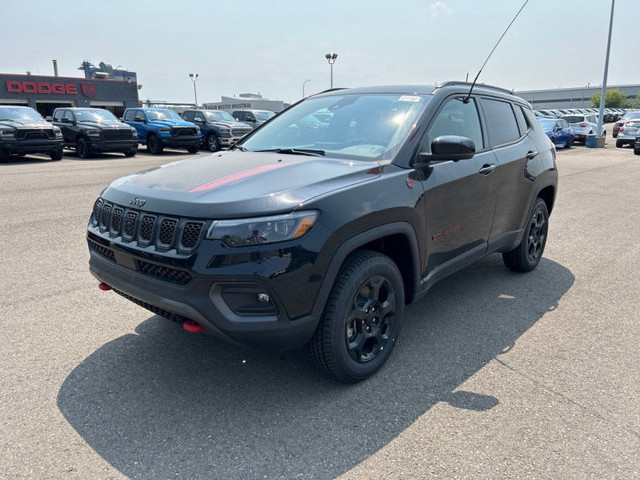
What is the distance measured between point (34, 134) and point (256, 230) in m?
16.2

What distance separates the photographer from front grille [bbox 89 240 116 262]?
9.85 feet

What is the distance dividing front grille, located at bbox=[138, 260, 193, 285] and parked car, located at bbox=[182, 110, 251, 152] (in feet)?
58.8

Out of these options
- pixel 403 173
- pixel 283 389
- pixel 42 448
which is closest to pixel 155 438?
pixel 42 448

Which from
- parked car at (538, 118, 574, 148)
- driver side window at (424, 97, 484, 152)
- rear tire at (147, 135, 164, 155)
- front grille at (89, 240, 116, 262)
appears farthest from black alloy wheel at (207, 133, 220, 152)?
front grille at (89, 240, 116, 262)

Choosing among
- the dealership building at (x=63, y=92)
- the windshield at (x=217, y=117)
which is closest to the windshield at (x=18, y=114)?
the windshield at (x=217, y=117)

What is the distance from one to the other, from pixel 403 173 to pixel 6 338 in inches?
120

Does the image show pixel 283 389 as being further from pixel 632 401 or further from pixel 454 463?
pixel 632 401

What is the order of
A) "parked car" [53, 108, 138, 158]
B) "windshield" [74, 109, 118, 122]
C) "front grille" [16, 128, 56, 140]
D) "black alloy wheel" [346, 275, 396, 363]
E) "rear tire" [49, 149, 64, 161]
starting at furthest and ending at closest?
1. "windshield" [74, 109, 118, 122]
2. "parked car" [53, 108, 138, 158]
3. "rear tire" [49, 149, 64, 161]
4. "front grille" [16, 128, 56, 140]
5. "black alloy wheel" [346, 275, 396, 363]

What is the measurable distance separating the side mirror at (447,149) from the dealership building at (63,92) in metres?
41.0

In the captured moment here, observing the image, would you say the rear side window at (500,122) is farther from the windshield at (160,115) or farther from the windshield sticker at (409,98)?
the windshield at (160,115)

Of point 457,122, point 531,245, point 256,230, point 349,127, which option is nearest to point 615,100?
point 531,245

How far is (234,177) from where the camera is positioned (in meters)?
2.91

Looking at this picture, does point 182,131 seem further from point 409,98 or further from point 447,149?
Answer: point 447,149

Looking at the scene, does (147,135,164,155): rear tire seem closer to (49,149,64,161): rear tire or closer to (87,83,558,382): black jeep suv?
(49,149,64,161): rear tire
